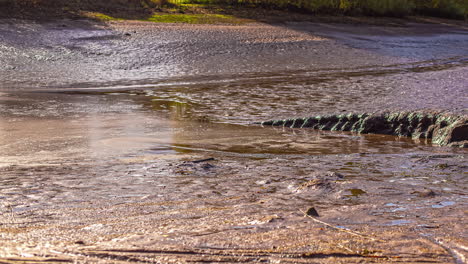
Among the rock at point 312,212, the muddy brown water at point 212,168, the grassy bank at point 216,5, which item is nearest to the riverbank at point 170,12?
the grassy bank at point 216,5

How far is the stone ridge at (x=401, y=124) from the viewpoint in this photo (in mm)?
4762

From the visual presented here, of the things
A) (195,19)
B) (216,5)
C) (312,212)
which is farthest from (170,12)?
(312,212)

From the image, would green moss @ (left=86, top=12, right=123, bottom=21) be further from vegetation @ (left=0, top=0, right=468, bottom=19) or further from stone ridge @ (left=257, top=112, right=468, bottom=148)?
stone ridge @ (left=257, top=112, right=468, bottom=148)

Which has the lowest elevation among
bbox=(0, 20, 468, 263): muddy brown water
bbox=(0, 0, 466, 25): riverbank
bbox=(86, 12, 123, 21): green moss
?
bbox=(0, 20, 468, 263): muddy brown water

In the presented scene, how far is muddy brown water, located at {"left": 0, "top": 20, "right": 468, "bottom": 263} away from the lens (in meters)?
2.23

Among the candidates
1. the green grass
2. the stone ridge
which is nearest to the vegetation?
the green grass

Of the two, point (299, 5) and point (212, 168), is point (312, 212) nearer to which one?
point (212, 168)

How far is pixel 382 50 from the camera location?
1432 centimetres

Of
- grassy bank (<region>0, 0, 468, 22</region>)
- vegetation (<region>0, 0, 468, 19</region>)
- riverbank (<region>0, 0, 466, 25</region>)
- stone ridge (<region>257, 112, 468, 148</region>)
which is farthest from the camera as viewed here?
vegetation (<region>0, 0, 468, 19</region>)

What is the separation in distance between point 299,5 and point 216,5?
Answer: 295 centimetres

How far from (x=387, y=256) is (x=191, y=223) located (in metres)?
0.84

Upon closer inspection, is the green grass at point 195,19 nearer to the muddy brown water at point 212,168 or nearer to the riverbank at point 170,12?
the riverbank at point 170,12

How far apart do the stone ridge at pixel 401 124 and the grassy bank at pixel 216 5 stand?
9.46 metres

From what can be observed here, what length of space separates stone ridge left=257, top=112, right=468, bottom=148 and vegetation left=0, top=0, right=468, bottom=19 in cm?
990
